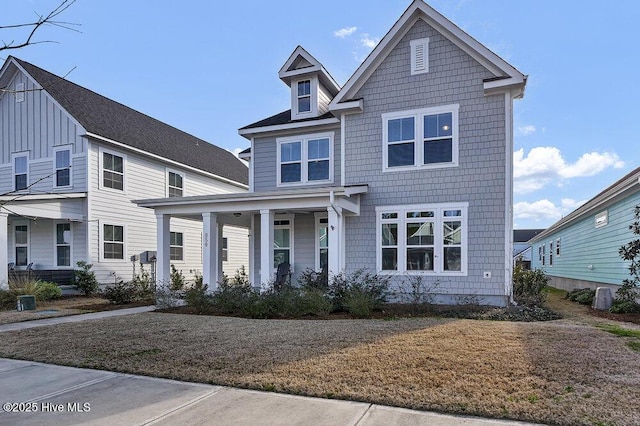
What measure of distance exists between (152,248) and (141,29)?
48.8 ft

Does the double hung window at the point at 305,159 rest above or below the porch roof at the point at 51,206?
above

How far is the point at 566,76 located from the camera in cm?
1669

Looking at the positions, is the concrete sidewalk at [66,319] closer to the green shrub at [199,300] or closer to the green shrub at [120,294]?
the green shrub at [199,300]

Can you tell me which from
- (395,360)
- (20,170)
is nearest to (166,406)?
(395,360)

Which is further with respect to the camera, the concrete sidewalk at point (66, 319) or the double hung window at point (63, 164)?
the double hung window at point (63, 164)

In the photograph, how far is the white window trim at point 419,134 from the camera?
11180 mm

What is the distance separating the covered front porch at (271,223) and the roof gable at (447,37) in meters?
3.07

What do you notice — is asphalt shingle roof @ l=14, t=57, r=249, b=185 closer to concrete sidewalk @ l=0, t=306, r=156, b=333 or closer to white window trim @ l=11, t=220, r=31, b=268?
white window trim @ l=11, t=220, r=31, b=268

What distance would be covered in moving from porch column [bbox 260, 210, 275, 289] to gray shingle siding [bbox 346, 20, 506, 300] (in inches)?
89.2

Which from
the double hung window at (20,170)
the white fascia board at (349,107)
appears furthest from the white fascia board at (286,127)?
the double hung window at (20,170)

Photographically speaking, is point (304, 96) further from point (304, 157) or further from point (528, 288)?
point (528, 288)

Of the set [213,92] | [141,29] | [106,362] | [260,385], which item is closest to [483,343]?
[260,385]

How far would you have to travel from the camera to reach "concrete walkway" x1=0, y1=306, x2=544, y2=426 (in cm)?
356

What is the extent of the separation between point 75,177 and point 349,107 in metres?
10.7
